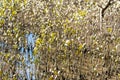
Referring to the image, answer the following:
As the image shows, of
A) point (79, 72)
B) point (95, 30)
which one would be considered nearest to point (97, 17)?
point (95, 30)

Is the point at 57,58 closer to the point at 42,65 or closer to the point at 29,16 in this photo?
the point at 42,65

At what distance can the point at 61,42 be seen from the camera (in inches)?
312

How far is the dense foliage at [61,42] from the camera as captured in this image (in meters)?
7.24

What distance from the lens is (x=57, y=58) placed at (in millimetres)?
7562

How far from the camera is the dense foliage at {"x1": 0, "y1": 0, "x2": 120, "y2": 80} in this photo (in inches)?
285

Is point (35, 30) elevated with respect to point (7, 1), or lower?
lower

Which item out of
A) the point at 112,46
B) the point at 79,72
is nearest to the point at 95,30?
the point at 112,46

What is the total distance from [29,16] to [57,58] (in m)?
2.65

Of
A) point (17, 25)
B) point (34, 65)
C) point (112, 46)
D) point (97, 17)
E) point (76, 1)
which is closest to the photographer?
point (34, 65)

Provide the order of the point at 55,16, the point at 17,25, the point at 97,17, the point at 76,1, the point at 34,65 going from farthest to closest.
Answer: the point at 76,1
the point at 97,17
the point at 55,16
the point at 17,25
the point at 34,65

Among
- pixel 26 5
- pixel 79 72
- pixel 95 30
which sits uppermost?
pixel 26 5

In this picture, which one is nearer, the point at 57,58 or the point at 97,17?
the point at 57,58

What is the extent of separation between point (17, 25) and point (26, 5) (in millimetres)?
1070

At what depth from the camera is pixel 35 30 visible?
374 inches
